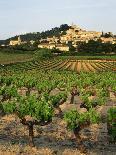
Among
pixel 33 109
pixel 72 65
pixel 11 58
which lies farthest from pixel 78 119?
pixel 11 58

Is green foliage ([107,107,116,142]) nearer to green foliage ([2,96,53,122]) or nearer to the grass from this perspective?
green foliage ([2,96,53,122])

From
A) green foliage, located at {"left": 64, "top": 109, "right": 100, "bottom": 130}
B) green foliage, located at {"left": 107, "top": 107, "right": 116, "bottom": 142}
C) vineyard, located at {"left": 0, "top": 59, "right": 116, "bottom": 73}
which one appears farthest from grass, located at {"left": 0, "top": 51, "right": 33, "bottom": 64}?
green foliage, located at {"left": 64, "top": 109, "right": 100, "bottom": 130}

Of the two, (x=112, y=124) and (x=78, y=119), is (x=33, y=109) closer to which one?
(x=78, y=119)

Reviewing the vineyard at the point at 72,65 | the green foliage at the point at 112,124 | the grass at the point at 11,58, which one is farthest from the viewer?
the grass at the point at 11,58

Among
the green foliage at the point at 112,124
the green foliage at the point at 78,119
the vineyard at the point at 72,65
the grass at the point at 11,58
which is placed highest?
the green foliage at the point at 78,119

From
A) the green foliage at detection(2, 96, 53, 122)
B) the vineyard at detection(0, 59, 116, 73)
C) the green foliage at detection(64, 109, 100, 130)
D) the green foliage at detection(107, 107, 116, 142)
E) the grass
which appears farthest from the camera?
the grass

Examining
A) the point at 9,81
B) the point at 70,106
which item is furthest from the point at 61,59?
the point at 70,106

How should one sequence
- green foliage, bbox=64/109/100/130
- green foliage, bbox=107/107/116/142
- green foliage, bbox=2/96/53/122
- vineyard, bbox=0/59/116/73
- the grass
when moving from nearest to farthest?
green foliage, bbox=107/107/116/142 → green foliage, bbox=64/109/100/130 → green foliage, bbox=2/96/53/122 → vineyard, bbox=0/59/116/73 → the grass

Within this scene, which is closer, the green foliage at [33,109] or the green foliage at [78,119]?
the green foliage at [78,119]

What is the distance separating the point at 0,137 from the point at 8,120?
255 inches

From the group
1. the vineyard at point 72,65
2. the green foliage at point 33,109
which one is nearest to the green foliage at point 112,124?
the green foliage at point 33,109

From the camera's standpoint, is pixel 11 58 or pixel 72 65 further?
pixel 11 58

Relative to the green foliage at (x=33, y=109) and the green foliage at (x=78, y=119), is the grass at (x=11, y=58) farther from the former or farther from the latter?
the green foliage at (x=78, y=119)

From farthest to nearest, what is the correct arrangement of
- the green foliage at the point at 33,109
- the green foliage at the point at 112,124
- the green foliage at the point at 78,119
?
1. the green foliage at the point at 33,109
2. the green foliage at the point at 78,119
3. the green foliage at the point at 112,124
